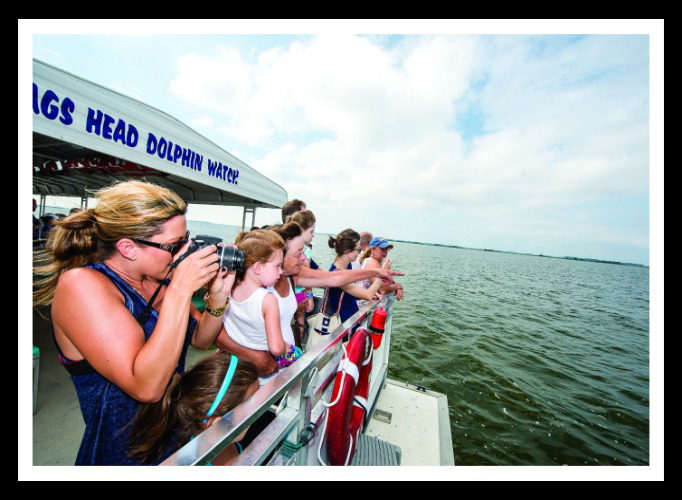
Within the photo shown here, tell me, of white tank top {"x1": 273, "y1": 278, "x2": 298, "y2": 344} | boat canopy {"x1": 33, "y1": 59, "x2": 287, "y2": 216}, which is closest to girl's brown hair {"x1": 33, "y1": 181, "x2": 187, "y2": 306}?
boat canopy {"x1": 33, "y1": 59, "x2": 287, "y2": 216}

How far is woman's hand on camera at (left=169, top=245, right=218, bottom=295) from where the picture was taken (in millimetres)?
1083

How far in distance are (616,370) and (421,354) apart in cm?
663

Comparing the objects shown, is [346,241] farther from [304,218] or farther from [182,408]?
[182,408]

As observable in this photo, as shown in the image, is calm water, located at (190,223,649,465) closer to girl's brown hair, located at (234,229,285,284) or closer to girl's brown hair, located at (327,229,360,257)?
girl's brown hair, located at (327,229,360,257)

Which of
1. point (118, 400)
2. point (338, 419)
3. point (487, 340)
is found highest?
point (118, 400)

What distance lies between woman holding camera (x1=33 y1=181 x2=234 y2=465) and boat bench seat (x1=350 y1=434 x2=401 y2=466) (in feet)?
5.01

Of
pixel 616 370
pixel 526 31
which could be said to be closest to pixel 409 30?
pixel 526 31

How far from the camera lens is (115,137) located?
228 centimetres

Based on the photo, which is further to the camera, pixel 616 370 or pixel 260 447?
pixel 616 370

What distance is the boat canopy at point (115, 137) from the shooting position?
1.83m

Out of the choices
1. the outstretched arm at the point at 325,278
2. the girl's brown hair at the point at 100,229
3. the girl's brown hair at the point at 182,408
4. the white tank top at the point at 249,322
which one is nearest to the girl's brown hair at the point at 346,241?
the outstretched arm at the point at 325,278
